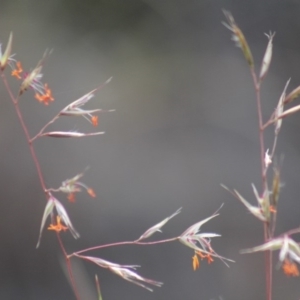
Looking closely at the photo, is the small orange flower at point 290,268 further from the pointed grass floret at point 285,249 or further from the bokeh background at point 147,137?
the bokeh background at point 147,137

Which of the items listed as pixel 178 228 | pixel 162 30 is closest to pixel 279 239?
pixel 178 228

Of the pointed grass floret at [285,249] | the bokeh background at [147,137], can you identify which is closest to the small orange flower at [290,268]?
the pointed grass floret at [285,249]

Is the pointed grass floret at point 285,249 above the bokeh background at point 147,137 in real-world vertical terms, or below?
above

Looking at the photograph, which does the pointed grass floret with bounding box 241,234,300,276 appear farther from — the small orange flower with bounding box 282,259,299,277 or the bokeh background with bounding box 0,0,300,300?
the bokeh background with bounding box 0,0,300,300

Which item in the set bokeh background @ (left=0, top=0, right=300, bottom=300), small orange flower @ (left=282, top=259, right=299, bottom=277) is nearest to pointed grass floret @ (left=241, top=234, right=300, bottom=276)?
small orange flower @ (left=282, top=259, right=299, bottom=277)

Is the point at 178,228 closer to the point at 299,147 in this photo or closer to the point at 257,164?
the point at 257,164

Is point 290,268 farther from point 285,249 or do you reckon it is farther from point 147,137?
point 147,137

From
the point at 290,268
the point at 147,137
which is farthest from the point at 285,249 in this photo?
the point at 147,137

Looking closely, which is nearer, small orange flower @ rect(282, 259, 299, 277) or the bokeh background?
small orange flower @ rect(282, 259, 299, 277)
